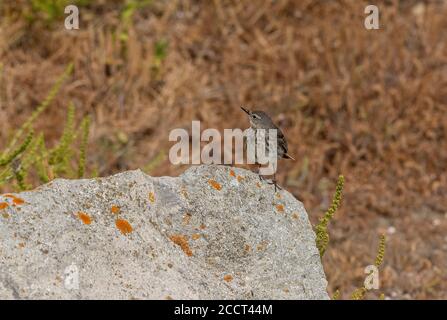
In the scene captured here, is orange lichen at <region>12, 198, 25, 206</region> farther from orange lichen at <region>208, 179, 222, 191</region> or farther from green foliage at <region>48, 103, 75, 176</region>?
green foliage at <region>48, 103, 75, 176</region>

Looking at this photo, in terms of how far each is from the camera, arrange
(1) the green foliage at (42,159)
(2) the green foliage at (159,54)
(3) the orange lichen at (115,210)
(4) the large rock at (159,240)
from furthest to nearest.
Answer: (2) the green foliage at (159,54)
(1) the green foliage at (42,159)
(3) the orange lichen at (115,210)
(4) the large rock at (159,240)

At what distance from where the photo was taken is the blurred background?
22.4 ft

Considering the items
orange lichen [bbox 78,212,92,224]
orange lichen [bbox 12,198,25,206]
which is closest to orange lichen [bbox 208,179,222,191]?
orange lichen [bbox 78,212,92,224]

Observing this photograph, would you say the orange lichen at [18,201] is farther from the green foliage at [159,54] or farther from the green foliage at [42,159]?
the green foliage at [159,54]

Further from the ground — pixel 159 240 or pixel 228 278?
pixel 159 240

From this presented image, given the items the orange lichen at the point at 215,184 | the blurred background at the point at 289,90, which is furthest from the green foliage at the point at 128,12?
the orange lichen at the point at 215,184

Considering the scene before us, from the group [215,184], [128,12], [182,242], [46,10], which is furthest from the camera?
[128,12]

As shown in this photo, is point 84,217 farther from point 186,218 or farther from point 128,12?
point 128,12

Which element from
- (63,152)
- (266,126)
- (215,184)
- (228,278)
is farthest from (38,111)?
(228,278)

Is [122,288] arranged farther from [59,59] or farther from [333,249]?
[59,59]

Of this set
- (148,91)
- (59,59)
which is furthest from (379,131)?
(59,59)

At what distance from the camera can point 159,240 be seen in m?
3.40

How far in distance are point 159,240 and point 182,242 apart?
0.47 feet

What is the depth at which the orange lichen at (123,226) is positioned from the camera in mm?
3326
